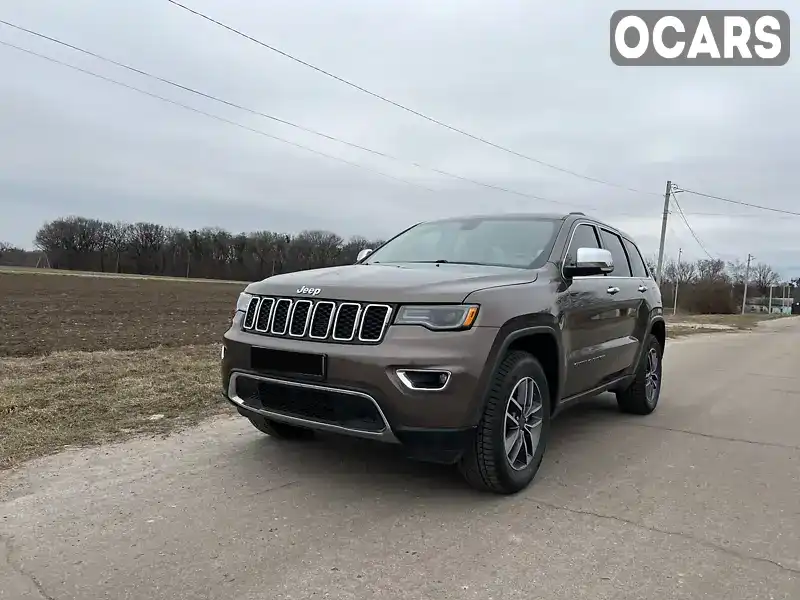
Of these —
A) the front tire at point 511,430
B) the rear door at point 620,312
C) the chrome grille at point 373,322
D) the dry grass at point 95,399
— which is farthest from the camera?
the rear door at point 620,312

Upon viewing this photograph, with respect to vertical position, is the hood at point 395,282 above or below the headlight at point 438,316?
above

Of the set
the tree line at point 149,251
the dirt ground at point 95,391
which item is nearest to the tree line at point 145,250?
the tree line at point 149,251

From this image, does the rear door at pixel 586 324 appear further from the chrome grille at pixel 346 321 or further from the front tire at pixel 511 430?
the chrome grille at pixel 346 321

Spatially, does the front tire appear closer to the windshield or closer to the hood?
the hood

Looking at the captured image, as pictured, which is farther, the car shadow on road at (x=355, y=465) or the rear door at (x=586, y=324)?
the rear door at (x=586, y=324)

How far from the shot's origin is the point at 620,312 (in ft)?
17.8

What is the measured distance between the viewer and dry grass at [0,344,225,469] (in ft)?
15.7

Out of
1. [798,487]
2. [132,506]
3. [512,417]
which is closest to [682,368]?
[798,487]

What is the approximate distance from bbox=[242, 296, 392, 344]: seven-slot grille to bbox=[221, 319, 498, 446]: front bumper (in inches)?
2.8

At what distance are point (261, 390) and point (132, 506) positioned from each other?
929 millimetres

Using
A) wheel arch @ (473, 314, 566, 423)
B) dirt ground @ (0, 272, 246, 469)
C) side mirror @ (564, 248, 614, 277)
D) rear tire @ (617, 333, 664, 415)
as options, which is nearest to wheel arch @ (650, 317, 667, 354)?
rear tire @ (617, 333, 664, 415)

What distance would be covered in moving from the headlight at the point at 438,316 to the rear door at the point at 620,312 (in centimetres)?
199

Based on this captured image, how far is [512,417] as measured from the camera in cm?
382

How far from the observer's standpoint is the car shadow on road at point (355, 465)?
3.91 m
